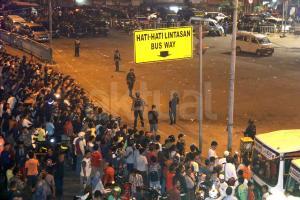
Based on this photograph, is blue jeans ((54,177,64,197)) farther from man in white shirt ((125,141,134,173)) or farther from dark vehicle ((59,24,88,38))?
dark vehicle ((59,24,88,38))

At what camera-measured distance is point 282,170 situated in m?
10.4

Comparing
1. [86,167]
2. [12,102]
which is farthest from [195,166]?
[12,102]

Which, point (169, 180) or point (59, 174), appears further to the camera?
point (59, 174)

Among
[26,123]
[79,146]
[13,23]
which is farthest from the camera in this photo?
[13,23]

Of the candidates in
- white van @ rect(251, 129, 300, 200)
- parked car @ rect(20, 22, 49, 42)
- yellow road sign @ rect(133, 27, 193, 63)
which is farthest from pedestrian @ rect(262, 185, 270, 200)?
parked car @ rect(20, 22, 49, 42)

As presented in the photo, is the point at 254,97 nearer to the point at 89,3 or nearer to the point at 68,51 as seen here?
the point at 68,51

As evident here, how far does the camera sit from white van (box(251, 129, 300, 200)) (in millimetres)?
10420

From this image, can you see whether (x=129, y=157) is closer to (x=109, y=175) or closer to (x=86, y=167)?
(x=86, y=167)

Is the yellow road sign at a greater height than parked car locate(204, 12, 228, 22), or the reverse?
parked car locate(204, 12, 228, 22)

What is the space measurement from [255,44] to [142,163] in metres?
25.8

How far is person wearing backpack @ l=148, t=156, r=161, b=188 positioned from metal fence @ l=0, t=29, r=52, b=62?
2169 cm

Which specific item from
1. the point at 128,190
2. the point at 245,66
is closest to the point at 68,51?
the point at 245,66

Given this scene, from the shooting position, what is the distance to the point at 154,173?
11.2m

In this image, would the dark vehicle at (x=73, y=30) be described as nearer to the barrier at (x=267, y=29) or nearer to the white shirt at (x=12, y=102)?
the barrier at (x=267, y=29)
